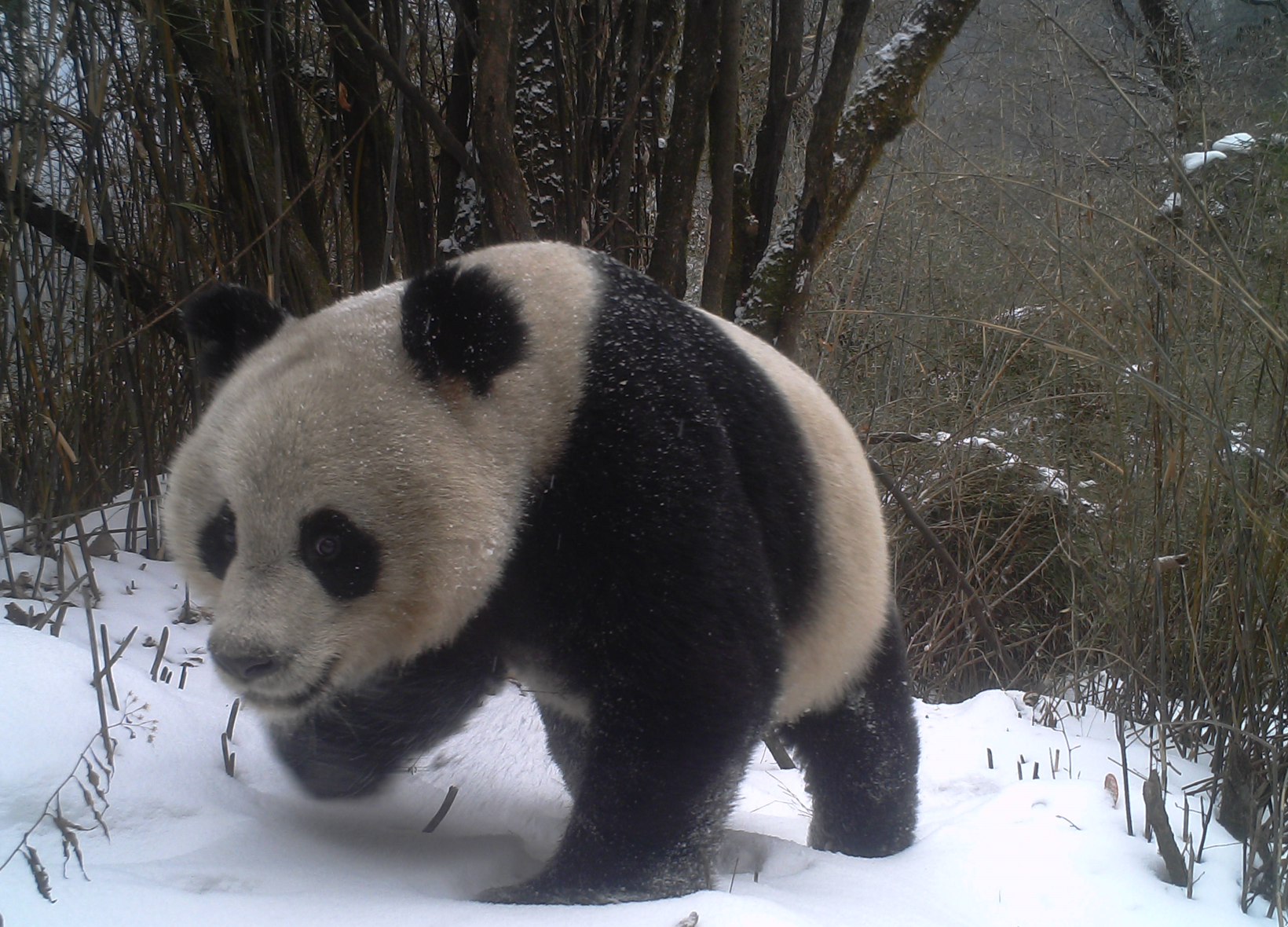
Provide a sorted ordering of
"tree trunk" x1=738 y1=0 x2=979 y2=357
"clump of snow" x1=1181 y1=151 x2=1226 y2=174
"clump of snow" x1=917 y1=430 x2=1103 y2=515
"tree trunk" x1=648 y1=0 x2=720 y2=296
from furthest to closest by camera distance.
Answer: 1. "clump of snow" x1=917 y1=430 x2=1103 y2=515
2. "tree trunk" x1=738 y1=0 x2=979 y2=357
3. "tree trunk" x1=648 y1=0 x2=720 y2=296
4. "clump of snow" x1=1181 y1=151 x2=1226 y2=174

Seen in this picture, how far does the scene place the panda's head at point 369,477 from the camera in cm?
202

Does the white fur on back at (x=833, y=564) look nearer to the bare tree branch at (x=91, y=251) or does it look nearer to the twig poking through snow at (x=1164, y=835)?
the twig poking through snow at (x=1164, y=835)

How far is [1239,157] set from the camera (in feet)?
9.86

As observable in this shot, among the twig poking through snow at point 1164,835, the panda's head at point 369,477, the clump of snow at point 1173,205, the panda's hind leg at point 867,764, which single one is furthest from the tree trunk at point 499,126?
the twig poking through snow at point 1164,835

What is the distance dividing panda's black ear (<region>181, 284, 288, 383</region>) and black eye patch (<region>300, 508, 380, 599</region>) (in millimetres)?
724

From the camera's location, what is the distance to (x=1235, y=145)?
3.03m

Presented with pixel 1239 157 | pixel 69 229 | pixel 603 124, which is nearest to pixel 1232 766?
pixel 1239 157

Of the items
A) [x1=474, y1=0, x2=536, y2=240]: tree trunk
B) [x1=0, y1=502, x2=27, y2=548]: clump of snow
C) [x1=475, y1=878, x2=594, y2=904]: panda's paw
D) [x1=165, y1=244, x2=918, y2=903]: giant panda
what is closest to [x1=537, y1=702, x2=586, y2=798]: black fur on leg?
[x1=165, y1=244, x2=918, y2=903]: giant panda

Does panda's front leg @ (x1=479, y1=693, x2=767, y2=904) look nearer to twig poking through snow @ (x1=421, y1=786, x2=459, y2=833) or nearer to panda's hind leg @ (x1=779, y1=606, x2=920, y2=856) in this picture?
twig poking through snow @ (x1=421, y1=786, x2=459, y2=833)

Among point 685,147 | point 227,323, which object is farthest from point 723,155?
point 227,323

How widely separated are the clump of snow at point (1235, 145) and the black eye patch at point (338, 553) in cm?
→ 288

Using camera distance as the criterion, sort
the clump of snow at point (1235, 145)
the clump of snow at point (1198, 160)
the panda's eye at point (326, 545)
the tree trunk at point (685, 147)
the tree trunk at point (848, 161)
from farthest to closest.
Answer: the tree trunk at point (848, 161), the tree trunk at point (685, 147), the clump of snow at point (1235, 145), the clump of snow at point (1198, 160), the panda's eye at point (326, 545)

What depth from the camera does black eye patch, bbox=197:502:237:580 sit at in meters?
2.15

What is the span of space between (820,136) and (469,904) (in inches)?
165
